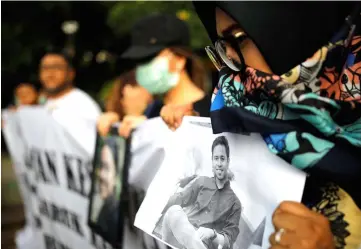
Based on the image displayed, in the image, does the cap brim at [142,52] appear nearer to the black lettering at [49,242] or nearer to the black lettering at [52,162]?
the black lettering at [52,162]

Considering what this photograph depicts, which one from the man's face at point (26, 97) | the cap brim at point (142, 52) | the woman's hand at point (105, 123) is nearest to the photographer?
the woman's hand at point (105, 123)

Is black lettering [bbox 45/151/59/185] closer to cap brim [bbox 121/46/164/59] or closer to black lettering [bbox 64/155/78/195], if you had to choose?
black lettering [bbox 64/155/78/195]

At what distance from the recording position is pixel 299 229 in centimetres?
97

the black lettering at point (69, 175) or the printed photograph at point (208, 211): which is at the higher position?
the printed photograph at point (208, 211)

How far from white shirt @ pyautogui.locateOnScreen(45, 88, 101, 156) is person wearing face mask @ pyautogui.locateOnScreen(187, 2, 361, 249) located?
7.02ft

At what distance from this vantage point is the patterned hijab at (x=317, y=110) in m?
1.01

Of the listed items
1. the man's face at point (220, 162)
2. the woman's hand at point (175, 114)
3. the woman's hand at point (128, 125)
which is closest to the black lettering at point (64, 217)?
the woman's hand at point (128, 125)

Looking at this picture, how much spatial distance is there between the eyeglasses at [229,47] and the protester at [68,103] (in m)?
2.06

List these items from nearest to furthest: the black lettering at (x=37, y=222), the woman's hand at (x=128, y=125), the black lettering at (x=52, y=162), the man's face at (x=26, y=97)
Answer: the woman's hand at (x=128, y=125) → the black lettering at (x=52, y=162) → the black lettering at (x=37, y=222) → the man's face at (x=26, y=97)

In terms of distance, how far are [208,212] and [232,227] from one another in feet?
0.24

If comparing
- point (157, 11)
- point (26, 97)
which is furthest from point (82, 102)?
point (157, 11)

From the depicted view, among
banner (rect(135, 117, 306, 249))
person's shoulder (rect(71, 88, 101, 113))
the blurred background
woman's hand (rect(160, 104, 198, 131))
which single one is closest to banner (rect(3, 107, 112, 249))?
person's shoulder (rect(71, 88, 101, 113))

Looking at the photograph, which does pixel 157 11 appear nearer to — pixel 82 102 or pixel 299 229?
pixel 82 102

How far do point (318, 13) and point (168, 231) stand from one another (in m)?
0.63
